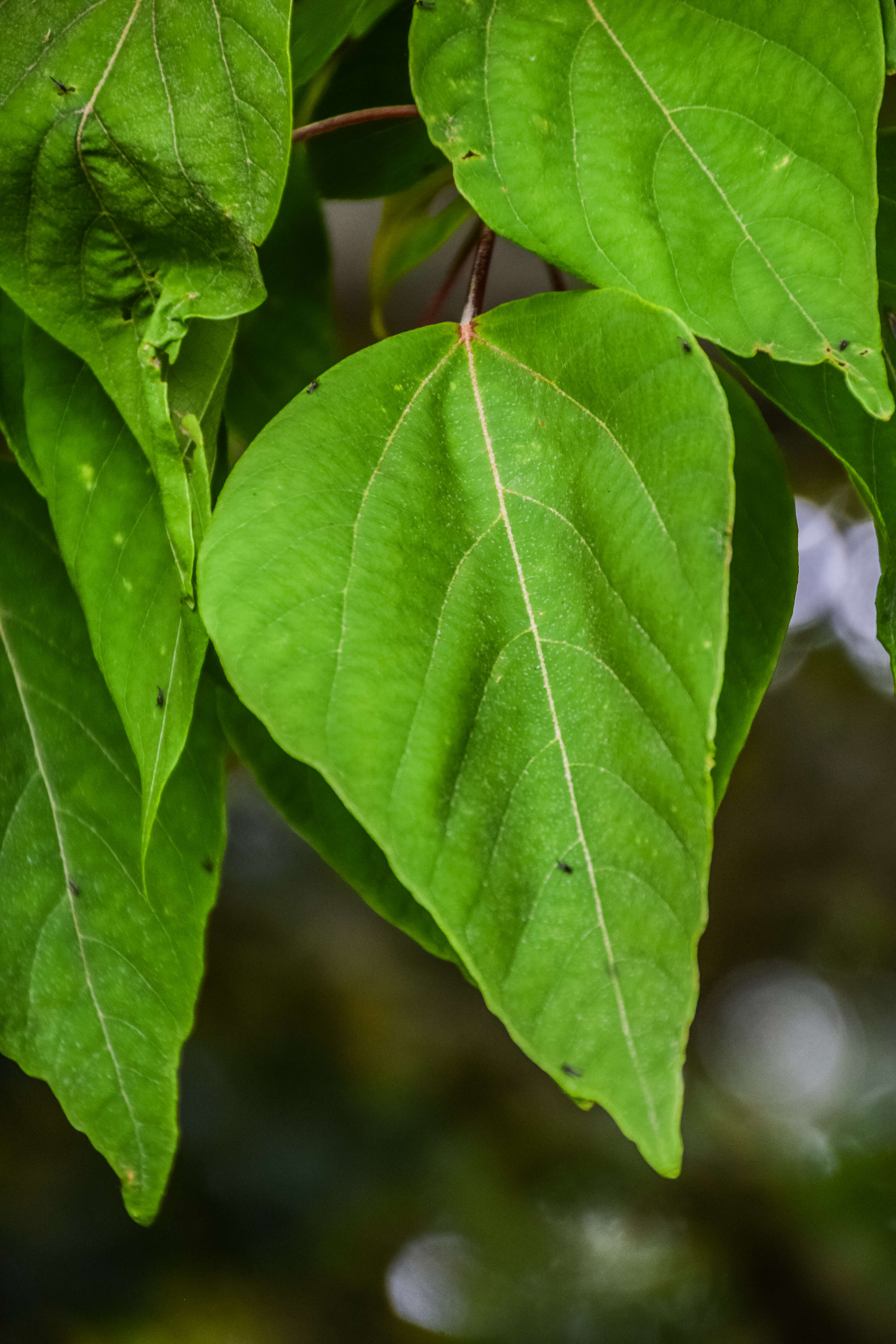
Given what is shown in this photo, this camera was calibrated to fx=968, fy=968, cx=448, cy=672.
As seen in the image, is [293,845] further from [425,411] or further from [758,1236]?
[425,411]

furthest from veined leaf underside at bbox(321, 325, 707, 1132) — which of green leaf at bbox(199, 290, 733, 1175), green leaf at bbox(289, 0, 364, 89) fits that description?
green leaf at bbox(289, 0, 364, 89)

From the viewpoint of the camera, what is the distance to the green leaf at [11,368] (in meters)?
0.23

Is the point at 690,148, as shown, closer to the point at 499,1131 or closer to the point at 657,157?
the point at 657,157

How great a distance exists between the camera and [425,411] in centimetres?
18

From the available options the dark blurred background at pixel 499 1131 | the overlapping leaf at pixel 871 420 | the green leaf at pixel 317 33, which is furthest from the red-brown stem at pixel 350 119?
the dark blurred background at pixel 499 1131

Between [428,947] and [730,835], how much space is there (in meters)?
1.03

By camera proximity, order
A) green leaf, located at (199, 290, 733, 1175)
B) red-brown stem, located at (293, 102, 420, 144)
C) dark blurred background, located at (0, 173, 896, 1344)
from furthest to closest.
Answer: dark blurred background, located at (0, 173, 896, 1344)
red-brown stem, located at (293, 102, 420, 144)
green leaf, located at (199, 290, 733, 1175)

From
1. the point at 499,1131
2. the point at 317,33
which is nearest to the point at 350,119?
the point at 317,33

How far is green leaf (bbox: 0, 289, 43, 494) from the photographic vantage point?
229 mm

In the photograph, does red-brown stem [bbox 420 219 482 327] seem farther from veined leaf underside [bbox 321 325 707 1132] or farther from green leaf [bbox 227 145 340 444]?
veined leaf underside [bbox 321 325 707 1132]

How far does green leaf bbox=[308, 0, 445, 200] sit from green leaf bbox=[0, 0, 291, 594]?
4.9 inches

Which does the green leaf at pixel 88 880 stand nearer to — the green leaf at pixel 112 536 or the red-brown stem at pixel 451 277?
the green leaf at pixel 112 536

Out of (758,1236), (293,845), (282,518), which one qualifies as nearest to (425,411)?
(282,518)

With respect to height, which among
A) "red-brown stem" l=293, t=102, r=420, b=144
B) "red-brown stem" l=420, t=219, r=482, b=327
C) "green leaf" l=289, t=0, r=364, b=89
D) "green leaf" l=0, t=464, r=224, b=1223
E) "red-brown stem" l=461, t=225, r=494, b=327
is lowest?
"green leaf" l=0, t=464, r=224, b=1223
